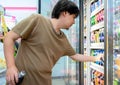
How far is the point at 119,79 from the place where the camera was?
7.99ft

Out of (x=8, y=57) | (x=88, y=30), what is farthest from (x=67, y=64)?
(x=8, y=57)

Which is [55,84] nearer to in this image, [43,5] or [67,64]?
[67,64]

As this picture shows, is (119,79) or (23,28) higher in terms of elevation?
(23,28)

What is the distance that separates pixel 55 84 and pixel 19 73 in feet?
7.65

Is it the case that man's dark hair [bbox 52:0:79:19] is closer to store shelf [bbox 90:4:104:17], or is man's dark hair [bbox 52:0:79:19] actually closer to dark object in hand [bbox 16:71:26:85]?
dark object in hand [bbox 16:71:26:85]

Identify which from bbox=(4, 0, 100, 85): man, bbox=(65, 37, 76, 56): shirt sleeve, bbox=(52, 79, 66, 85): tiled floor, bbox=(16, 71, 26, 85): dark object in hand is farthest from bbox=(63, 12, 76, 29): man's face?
bbox=(52, 79, 66, 85): tiled floor

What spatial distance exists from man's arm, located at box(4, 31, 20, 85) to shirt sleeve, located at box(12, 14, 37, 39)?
0.10 feet

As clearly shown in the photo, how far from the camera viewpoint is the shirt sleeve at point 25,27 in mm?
1693

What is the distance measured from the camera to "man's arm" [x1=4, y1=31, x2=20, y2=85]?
5.27 feet

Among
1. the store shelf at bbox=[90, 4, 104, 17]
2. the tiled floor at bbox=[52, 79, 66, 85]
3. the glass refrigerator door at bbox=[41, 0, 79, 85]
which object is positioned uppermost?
the store shelf at bbox=[90, 4, 104, 17]

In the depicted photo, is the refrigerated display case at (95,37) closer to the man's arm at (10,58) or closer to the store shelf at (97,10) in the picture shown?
the store shelf at (97,10)

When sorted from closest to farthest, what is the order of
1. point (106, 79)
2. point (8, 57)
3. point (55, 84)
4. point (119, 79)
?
point (8, 57), point (119, 79), point (106, 79), point (55, 84)

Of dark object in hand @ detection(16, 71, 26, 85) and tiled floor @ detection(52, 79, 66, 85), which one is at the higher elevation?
dark object in hand @ detection(16, 71, 26, 85)

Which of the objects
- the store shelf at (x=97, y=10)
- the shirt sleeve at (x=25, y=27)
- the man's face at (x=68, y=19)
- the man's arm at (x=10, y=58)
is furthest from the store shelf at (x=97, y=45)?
the man's arm at (x=10, y=58)
